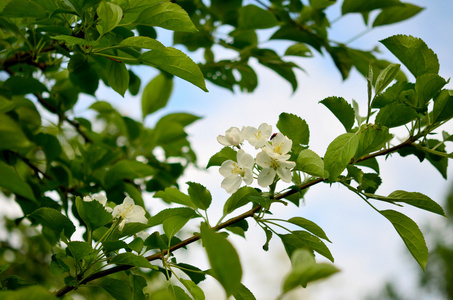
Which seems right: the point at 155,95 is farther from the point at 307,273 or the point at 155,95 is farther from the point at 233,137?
the point at 307,273

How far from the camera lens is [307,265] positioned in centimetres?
42

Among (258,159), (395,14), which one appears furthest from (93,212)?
(395,14)

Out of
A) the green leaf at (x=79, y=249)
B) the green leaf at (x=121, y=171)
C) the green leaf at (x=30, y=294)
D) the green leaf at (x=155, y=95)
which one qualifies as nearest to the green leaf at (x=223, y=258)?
the green leaf at (x=30, y=294)

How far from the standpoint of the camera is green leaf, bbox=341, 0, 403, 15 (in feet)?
4.42

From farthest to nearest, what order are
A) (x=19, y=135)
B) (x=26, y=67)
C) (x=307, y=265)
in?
(x=26, y=67) → (x=19, y=135) → (x=307, y=265)

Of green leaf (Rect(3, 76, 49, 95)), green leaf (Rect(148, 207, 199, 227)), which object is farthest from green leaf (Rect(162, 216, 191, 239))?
green leaf (Rect(3, 76, 49, 95))

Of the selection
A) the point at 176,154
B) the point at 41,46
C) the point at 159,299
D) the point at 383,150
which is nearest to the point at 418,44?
the point at 383,150

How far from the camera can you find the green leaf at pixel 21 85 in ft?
3.70

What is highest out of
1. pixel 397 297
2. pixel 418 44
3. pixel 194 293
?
pixel 418 44

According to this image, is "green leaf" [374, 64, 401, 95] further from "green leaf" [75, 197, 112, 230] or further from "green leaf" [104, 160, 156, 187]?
"green leaf" [104, 160, 156, 187]

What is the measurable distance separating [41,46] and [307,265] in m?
0.97

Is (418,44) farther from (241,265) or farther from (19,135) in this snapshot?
(19,135)

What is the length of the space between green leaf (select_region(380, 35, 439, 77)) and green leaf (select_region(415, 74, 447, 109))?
0.27 ft

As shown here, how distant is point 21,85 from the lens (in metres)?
1.15
